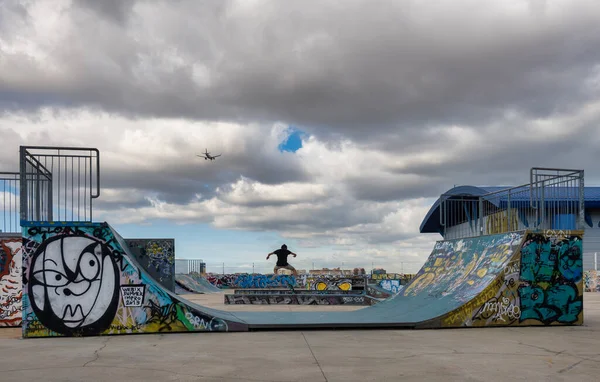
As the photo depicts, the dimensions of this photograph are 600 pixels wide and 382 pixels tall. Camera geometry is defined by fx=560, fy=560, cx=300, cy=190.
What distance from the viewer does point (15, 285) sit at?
49.5 feet

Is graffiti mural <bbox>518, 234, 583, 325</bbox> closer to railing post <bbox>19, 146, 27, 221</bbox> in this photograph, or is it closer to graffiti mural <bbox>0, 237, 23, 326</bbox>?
railing post <bbox>19, 146, 27, 221</bbox>

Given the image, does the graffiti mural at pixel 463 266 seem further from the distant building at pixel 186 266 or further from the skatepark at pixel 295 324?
the distant building at pixel 186 266

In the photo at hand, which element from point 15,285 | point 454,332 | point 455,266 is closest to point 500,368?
point 454,332

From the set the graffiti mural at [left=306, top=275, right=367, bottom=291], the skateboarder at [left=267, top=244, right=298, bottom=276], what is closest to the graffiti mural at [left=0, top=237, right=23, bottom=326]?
the graffiti mural at [left=306, top=275, right=367, bottom=291]

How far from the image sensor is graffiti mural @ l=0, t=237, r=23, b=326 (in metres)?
15.0

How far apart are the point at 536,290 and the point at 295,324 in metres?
6.00

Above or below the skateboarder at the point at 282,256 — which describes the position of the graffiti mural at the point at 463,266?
above

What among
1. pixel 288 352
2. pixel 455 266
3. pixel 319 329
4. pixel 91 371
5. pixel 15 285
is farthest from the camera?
pixel 455 266

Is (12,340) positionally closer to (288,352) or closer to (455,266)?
(288,352)

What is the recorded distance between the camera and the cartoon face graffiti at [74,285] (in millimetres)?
12078

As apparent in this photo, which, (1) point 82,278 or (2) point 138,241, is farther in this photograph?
(2) point 138,241

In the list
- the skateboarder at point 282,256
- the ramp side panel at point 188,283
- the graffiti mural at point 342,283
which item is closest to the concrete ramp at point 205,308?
the graffiti mural at point 342,283

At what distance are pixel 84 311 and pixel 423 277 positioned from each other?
10.3 m

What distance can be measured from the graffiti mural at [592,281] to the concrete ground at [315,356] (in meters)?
27.0
